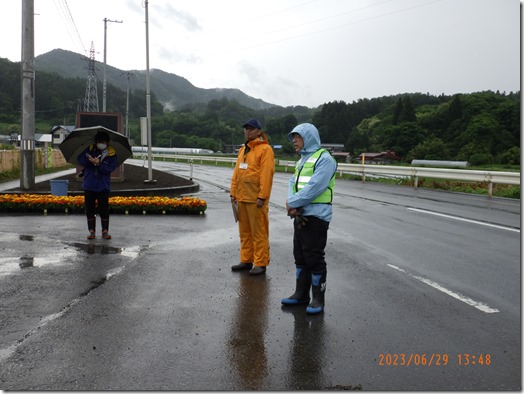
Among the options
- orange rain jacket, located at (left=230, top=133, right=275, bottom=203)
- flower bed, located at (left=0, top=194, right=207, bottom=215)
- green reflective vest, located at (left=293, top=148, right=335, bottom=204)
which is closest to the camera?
green reflective vest, located at (left=293, top=148, right=335, bottom=204)

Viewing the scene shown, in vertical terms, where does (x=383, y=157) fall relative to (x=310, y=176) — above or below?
above

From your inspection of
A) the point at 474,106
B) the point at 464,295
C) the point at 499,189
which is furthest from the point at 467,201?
the point at 474,106

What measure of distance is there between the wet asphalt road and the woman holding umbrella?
0.50 m

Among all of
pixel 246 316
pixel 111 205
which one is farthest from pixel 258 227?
pixel 111 205

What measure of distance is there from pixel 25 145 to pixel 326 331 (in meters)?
14.4

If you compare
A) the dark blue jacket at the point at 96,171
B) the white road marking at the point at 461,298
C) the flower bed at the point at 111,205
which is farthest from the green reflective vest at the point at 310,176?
the flower bed at the point at 111,205

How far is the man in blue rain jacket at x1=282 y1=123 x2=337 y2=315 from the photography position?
4.93m

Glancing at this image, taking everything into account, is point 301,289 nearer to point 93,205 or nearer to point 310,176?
point 310,176

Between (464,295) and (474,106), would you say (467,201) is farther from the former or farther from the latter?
(474,106)

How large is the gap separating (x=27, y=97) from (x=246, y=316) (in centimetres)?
Result: 1422

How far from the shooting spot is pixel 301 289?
5.18m

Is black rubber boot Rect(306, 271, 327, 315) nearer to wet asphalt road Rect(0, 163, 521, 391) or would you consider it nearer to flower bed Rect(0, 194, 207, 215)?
wet asphalt road Rect(0, 163, 521, 391)

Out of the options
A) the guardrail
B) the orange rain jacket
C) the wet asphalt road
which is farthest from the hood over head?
the guardrail

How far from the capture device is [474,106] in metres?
92.2
